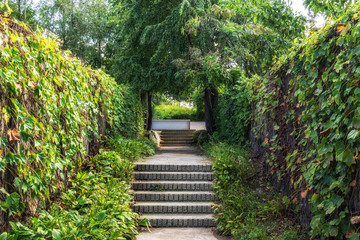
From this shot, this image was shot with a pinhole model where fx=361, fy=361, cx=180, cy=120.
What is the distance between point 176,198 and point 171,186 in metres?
0.43

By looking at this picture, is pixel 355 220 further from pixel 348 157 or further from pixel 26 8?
pixel 26 8

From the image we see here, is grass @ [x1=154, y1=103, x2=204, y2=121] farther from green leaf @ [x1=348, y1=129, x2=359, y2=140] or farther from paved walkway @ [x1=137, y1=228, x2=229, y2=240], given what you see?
green leaf @ [x1=348, y1=129, x2=359, y2=140]

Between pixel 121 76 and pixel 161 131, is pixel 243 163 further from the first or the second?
pixel 161 131

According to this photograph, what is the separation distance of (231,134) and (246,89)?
1785mm

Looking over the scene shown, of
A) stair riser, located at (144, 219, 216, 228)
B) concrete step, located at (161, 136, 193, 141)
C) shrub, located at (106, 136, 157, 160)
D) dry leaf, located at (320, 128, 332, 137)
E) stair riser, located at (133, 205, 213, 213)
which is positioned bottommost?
stair riser, located at (144, 219, 216, 228)

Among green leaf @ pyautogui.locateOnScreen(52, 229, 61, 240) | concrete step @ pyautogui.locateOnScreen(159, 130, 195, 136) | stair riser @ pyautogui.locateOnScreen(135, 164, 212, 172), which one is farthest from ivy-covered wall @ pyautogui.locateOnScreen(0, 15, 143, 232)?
concrete step @ pyautogui.locateOnScreen(159, 130, 195, 136)

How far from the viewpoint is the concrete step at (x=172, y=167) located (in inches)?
333

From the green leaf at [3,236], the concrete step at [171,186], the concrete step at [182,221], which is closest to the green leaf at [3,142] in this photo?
the green leaf at [3,236]

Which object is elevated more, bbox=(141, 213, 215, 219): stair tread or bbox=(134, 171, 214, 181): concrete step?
bbox=(134, 171, 214, 181): concrete step

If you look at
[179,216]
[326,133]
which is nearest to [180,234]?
[179,216]

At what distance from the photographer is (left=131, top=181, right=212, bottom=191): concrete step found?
7741mm

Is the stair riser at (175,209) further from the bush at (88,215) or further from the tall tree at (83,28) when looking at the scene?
the tall tree at (83,28)

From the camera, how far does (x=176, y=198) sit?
7.43 metres

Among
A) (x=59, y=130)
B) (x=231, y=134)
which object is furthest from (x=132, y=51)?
(x=59, y=130)
